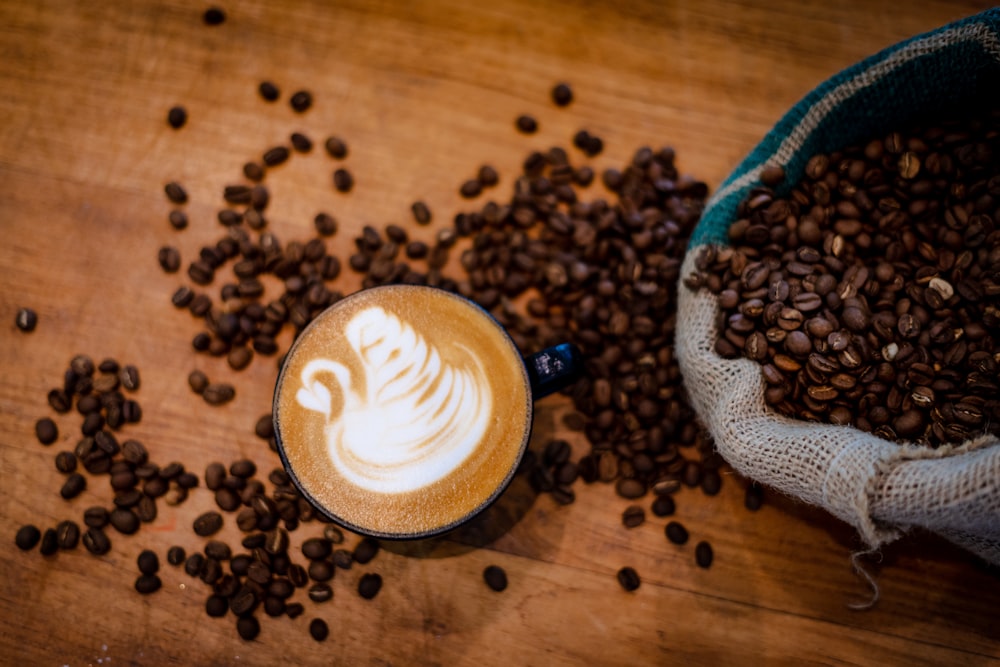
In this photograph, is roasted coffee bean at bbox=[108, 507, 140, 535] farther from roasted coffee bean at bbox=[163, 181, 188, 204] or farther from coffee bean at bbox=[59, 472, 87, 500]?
roasted coffee bean at bbox=[163, 181, 188, 204]

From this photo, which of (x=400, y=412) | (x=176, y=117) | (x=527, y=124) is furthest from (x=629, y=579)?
(x=176, y=117)

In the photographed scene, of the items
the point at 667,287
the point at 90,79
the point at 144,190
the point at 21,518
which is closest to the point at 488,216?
the point at 667,287

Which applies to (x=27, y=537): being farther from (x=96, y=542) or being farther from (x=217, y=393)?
(x=217, y=393)

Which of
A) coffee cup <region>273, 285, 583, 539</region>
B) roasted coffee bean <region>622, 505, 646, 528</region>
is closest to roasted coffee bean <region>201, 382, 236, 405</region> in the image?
coffee cup <region>273, 285, 583, 539</region>

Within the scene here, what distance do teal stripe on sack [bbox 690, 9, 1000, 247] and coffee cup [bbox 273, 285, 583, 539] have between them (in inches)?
17.6

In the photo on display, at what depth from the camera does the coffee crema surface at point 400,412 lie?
107cm

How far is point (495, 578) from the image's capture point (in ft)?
4.18

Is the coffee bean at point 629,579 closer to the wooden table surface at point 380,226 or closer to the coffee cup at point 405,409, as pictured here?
the wooden table surface at point 380,226

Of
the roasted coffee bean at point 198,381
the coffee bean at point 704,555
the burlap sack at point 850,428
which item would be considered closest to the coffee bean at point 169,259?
the roasted coffee bean at point 198,381

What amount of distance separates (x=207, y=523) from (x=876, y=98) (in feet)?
4.37

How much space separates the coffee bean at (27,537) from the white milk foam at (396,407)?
2.00 feet

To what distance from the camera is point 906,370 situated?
113cm

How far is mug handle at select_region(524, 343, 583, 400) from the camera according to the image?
1143 millimetres

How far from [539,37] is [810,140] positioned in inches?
24.4
